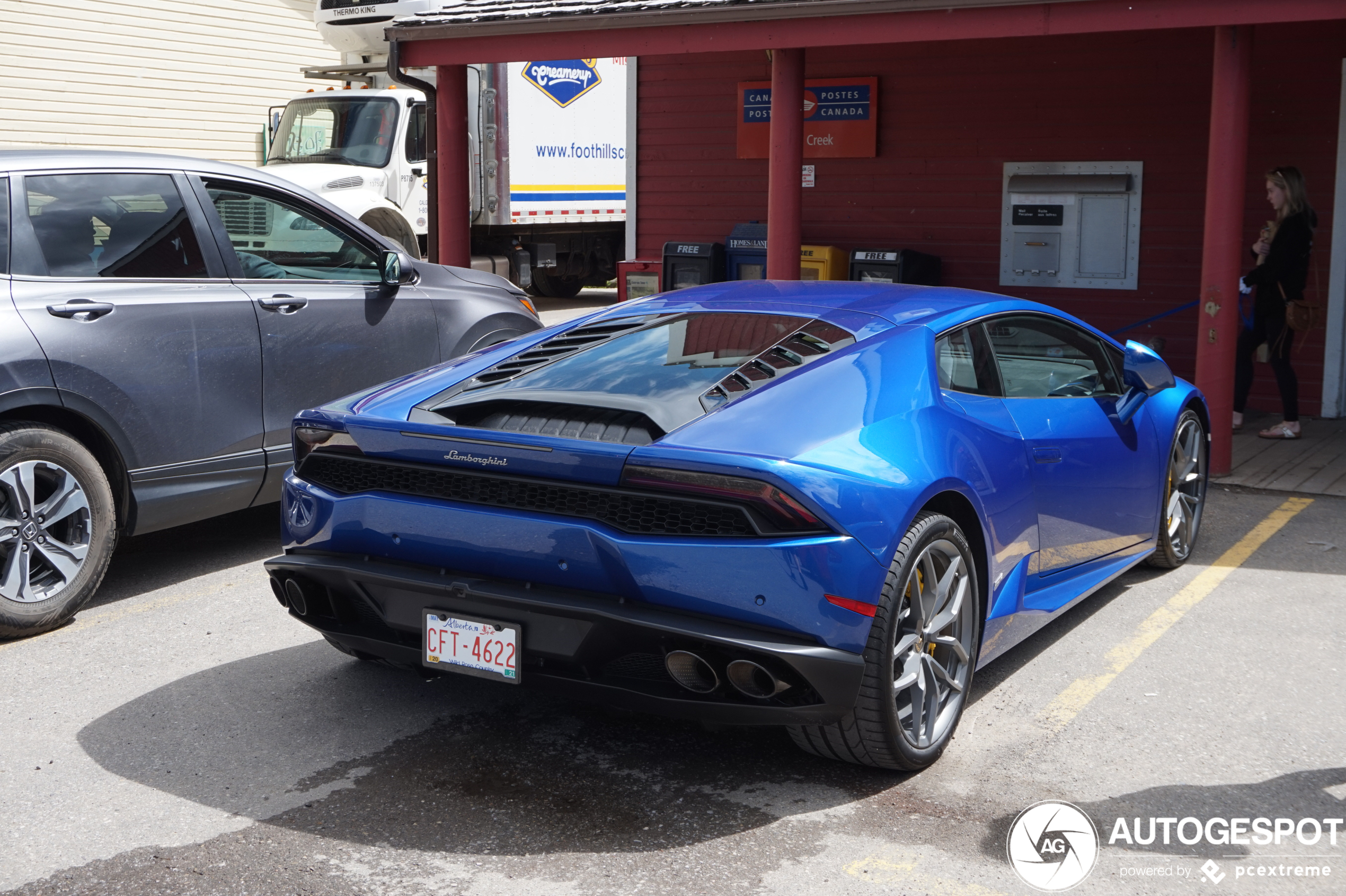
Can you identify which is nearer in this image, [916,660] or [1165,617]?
[916,660]

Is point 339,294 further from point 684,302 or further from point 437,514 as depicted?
point 437,514

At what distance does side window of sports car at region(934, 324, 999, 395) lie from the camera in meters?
4.04

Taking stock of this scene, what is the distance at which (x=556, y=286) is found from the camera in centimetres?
2045

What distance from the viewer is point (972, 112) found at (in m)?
11.4

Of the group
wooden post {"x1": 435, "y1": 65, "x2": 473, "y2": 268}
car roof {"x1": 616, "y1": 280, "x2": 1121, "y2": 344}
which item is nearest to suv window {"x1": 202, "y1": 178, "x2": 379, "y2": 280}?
car roof {"x1": 616, "y1": 280, "x2": 1121, "y2": 344}

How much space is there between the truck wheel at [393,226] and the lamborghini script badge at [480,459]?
12753 millimetres

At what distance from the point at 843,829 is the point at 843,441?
3.29ft

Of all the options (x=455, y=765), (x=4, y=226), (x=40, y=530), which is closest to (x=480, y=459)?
(x=455, y=765)

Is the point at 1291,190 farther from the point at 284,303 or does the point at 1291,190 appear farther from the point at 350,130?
the point at 350,130

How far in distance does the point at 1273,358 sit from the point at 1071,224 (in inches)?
105

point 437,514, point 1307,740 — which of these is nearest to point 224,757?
point 437,514

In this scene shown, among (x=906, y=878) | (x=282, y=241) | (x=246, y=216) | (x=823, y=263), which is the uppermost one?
(x=246, y=216)

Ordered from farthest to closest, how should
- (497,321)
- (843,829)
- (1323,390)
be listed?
(1323,390) < (497,321) < (843,829)

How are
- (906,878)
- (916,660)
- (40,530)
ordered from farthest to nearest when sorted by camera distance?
(40,530) < (916,660) < (906,878)
